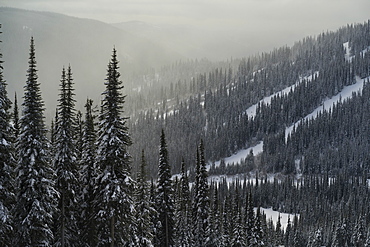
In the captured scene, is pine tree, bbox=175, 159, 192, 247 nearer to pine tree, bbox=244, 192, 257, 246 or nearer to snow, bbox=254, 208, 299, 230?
pine tree, bbox=244, 192, 257, 246

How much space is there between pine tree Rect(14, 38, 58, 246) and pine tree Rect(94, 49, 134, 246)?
3838mm

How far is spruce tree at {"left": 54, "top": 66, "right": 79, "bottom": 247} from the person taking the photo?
113 ft

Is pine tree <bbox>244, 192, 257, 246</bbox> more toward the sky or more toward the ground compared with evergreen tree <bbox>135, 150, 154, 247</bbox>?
more toward the ground

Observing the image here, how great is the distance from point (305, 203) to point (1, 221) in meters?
179

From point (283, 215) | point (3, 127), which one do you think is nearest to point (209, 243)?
point (3, 127)

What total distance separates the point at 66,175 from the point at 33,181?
4.00 m

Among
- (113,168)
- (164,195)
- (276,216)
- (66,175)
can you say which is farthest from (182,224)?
(276,216)

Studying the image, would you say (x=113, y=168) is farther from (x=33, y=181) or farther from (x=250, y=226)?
(x=250, y=226)

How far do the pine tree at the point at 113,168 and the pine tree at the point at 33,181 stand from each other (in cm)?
384

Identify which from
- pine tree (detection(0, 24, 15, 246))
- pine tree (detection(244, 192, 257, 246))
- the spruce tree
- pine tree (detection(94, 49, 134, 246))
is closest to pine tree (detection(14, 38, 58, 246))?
pine tree (detection(0, 24, 15, 246))

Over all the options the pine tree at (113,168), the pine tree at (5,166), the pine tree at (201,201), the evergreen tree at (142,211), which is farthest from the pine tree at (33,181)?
the pine tree at (201,201)

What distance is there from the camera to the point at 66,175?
34.3 metres

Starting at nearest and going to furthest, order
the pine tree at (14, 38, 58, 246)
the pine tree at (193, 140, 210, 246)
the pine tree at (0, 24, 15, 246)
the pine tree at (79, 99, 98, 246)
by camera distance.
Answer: the pine tree at (0, 24, 15, 246), the pine tree at (14, 38, 58, 246), the pine tree at (79, 99, 98, 246), the pine tree at (193, 140, 210, 246)

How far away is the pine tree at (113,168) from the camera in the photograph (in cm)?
3303
